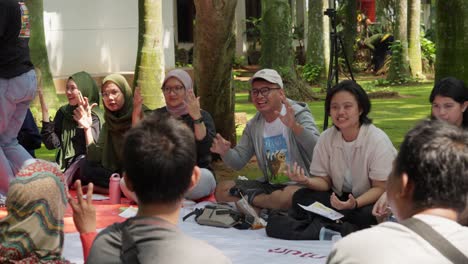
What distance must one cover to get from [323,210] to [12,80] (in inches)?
103

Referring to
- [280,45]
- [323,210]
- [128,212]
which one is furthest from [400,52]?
[323,210]

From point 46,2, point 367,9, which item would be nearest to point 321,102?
point 46,2

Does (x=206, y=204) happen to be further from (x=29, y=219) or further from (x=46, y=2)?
(x=46, y=2)

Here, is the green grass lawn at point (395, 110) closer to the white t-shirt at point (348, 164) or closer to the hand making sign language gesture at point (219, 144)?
the hand making sign language gesture at point (219, 144)

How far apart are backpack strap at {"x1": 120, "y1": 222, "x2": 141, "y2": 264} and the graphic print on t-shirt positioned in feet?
12.6

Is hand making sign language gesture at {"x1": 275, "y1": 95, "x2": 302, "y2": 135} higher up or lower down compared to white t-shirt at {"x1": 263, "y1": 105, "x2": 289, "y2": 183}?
higher up

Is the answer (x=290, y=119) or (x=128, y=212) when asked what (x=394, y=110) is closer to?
(x=290, y=119)

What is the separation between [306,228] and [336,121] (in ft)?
2.37

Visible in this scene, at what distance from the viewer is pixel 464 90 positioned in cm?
566

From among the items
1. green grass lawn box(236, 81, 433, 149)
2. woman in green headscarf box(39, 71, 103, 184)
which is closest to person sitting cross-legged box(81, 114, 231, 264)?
woman in green headscarf box(39, 71, 103, 184)

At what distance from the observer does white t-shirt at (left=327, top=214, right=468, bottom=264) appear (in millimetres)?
2447

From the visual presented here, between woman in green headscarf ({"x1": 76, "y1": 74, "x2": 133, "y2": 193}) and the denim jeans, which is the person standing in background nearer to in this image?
the denim jeans

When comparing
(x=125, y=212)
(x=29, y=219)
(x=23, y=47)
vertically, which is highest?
(x=23, y=47)

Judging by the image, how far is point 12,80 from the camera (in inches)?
266
